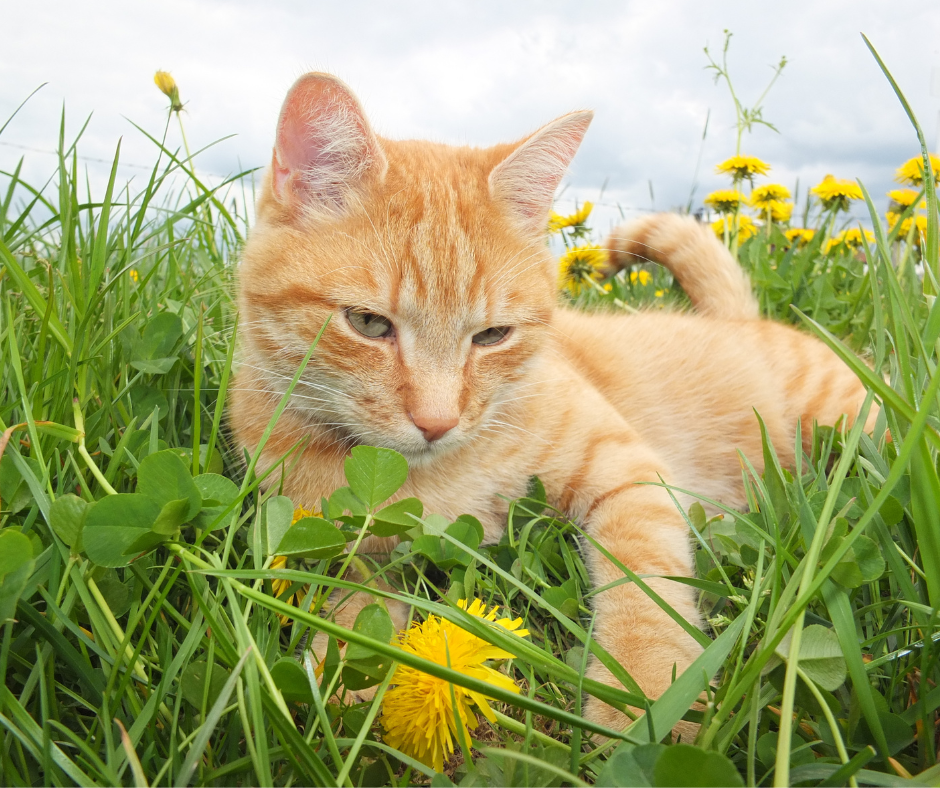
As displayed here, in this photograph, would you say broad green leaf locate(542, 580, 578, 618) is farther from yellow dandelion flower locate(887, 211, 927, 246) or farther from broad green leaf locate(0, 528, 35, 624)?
yellow dandelion flower locate(887, 211, 927, 246)

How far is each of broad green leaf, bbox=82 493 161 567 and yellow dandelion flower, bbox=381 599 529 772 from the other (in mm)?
392

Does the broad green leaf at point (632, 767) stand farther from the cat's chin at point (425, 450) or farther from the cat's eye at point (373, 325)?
the cat's eye at point (373, 325)

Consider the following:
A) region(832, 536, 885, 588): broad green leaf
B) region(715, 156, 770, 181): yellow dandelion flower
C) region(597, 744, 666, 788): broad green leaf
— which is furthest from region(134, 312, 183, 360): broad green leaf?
region(715, 156, 770, 181): yellow dandelion flower

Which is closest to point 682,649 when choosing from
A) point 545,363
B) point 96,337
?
point 545,363

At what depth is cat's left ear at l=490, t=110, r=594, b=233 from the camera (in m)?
1.46

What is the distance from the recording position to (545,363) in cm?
167

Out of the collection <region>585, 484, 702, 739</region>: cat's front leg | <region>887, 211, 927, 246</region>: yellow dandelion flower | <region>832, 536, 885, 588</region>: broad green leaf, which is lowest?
<region>585, 484, 702, 739</region>: cat's front leg

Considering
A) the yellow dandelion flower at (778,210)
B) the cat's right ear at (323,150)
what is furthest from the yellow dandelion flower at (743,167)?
the cat's right ear at (323,150)

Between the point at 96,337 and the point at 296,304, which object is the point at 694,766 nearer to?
the point at 296,304

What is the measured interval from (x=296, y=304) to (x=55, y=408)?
1.55 ft

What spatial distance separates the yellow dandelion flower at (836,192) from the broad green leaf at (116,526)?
11.4ft

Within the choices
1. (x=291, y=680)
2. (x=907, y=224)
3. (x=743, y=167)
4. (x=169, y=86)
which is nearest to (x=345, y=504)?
(x=291, y=680)

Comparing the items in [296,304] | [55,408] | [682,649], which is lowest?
[682,649]

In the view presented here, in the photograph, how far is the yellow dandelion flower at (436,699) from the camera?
0.76m
